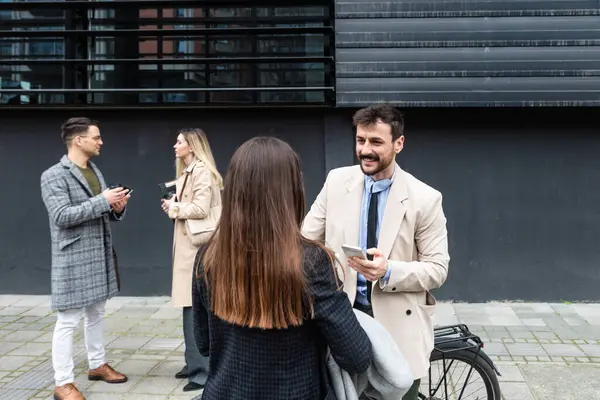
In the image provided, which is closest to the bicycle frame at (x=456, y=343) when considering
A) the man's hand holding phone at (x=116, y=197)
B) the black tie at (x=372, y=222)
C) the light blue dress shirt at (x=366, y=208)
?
the light blue dress shirt at (x=366, y=208)

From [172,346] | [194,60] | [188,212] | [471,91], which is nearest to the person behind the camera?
[188,212]

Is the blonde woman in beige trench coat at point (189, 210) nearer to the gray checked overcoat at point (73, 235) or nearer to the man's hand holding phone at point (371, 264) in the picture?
the gray checked overcoat at point (73, 235)

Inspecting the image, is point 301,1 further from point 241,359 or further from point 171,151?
point 241,359

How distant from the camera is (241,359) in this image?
6.41ft

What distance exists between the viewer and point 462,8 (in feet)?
22.6

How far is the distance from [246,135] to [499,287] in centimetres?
354

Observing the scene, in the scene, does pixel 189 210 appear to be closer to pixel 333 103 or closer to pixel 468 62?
pixel 333 103

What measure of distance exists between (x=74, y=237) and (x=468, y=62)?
15.5ft

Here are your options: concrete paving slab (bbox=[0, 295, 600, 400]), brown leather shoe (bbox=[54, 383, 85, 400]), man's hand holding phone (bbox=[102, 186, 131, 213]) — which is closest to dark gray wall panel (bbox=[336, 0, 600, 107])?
concrete paving slab (bbox=[0, 295, 600, 400])

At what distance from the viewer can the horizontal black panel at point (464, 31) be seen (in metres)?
6.79

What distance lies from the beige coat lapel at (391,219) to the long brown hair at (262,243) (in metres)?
0.87

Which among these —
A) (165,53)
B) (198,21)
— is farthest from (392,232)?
(165,53)

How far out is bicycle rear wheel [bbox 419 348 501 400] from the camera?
3301 mm

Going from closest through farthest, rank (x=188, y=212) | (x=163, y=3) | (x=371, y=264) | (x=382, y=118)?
(x=371, y=264)
(x=382, y=118)
(x=188, y=212)
(x=163, y=3)
